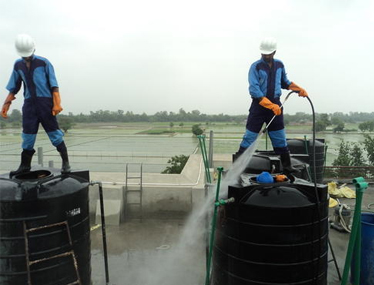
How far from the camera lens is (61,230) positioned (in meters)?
3.12

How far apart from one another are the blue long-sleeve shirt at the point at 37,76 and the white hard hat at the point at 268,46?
8.53ft

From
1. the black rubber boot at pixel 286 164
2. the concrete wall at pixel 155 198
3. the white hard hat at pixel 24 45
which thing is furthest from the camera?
the concrete wall at pixel 155 198

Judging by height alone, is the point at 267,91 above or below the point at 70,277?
above

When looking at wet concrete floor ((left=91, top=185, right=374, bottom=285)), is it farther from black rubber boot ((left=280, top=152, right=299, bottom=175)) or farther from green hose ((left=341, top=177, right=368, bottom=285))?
black rubber boot ((left=280, top=152, right=299, bottom=175))

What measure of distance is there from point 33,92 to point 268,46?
9.60 ft

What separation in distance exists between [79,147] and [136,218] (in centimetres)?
586

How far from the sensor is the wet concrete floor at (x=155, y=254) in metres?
4.59

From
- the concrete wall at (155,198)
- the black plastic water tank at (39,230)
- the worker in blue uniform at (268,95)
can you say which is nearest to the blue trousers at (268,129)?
the worker in blue uniform at (268,95)

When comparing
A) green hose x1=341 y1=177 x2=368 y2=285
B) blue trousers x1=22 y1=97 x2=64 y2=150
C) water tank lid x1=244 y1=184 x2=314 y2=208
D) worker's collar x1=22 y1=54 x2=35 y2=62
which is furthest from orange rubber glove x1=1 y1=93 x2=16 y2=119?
green hose x1=341 y1=177 x2=368 y2=285

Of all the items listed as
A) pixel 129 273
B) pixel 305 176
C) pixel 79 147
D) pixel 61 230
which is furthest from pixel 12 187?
pixel 79 147

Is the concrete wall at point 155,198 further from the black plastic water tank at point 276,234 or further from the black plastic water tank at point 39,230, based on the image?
the black plastic water tank at point 276,234

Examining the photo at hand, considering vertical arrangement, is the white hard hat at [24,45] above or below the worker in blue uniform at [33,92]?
above

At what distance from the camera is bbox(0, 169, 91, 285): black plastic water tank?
9.66 ft

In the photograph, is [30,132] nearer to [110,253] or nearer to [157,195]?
[110,253]
